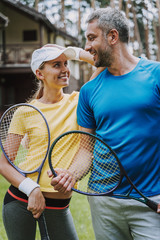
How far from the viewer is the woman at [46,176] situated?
2.43 m

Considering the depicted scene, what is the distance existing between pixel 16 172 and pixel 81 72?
2242cm

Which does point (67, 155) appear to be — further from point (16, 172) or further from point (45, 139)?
point (16, 172)

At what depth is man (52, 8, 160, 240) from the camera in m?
2.00

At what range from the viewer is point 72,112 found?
251cm

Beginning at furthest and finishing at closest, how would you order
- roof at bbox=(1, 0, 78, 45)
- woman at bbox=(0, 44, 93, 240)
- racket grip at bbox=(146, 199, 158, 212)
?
roof at bbox=(1, 0, 78, 45) < woman at bbox=(0, 44, 93, 240) < racket grip at bbox=(146, 199, 158, 212)

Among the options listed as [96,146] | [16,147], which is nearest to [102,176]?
[96,146]

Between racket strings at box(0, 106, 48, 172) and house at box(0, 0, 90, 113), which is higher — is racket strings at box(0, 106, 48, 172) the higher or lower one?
the lower one

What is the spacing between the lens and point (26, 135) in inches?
99.3

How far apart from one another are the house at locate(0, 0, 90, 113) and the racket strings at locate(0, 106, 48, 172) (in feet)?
60.2

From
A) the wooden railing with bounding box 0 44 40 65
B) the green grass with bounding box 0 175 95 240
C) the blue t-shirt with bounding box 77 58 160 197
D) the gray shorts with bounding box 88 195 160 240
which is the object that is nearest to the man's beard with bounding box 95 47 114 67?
the blue t-shirt with bounding box 77 58 160 197

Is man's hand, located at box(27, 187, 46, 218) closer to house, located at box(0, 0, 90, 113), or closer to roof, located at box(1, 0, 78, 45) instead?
house, located at box(0, 0, 90, 113)

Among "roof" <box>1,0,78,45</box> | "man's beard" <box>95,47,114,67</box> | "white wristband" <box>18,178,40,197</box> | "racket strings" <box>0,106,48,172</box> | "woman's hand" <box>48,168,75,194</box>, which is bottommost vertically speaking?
"white wristband" <box>18,178,40,197</box>

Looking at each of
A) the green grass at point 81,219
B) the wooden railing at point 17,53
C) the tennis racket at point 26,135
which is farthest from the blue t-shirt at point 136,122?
the wooden railing at point 17,53

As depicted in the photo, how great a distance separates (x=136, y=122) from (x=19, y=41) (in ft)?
71.6
